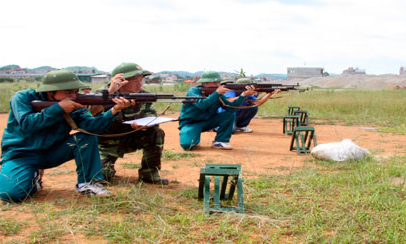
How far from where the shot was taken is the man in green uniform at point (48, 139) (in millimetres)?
4117

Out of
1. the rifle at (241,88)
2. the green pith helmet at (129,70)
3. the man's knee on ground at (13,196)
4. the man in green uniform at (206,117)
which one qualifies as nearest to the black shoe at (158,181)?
the green pith helmet at (129,70)

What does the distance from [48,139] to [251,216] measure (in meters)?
2.25

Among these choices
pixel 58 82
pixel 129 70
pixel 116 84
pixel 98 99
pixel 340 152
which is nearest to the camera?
pixel 58 82

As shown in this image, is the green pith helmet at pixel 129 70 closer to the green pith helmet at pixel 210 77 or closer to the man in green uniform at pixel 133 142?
the man in green uniform at pixel 133 142

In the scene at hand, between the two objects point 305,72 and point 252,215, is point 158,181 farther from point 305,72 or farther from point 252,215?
point 305,72

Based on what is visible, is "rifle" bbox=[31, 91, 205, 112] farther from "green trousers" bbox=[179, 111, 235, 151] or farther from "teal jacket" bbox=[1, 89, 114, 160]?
"green trousers" bbox=[179, 111, 235, 151]

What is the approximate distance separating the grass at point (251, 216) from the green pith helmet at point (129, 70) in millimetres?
1425

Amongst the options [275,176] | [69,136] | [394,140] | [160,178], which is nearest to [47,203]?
[69,136]

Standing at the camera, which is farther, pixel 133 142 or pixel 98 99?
pixel 133 142

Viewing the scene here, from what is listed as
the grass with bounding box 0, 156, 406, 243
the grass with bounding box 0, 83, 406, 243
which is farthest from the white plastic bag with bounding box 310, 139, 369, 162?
the grass with bounding box 0, 156, 406, 243

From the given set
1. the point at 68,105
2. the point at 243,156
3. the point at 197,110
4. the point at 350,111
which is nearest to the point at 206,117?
the point at 197,110

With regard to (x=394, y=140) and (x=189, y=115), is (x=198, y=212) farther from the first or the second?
(x=394, y=140)

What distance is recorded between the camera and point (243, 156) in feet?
22.9

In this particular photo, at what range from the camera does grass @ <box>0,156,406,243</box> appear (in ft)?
10.8
